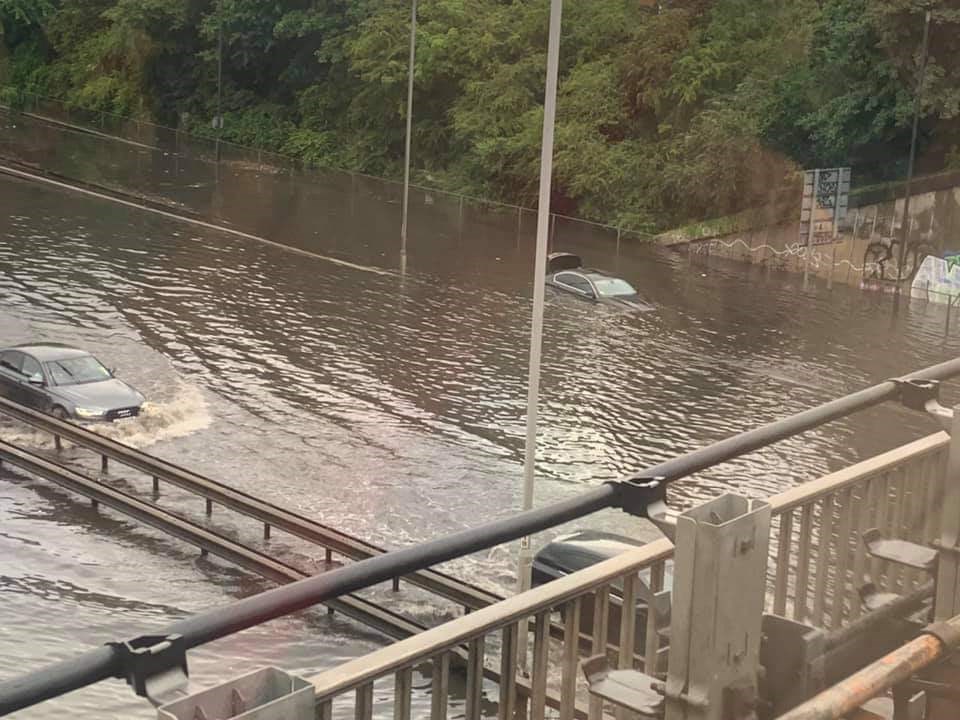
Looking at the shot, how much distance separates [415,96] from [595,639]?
3887 cm

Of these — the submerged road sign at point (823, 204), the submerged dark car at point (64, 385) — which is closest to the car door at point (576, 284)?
the submerged road sign at point (823, 204)

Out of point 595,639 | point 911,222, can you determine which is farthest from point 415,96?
point 595,639

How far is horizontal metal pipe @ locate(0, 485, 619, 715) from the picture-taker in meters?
2.06

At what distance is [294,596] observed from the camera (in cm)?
236

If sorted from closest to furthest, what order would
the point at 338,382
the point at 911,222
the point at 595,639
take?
the point at 595,639 → the point at 338,382 → the point at 911,222

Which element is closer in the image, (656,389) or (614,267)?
(656,389)

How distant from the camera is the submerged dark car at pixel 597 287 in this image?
2619 cm

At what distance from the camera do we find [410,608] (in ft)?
40.5

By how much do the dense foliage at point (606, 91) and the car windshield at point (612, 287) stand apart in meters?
8.56

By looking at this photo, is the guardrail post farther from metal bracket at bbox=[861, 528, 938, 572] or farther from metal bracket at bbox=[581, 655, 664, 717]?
metal bracket at bbox=[861, 528, 938, 572]

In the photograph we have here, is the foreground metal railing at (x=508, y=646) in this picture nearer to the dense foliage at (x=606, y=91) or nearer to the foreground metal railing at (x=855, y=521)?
the foreground metal railing at (x=855, y=521)

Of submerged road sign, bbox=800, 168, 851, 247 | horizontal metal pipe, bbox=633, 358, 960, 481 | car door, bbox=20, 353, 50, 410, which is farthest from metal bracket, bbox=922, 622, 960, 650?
submerged road sign, bbox=800, 168, 851, 247

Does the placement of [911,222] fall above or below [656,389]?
above

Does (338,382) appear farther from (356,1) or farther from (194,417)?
(356,1)
